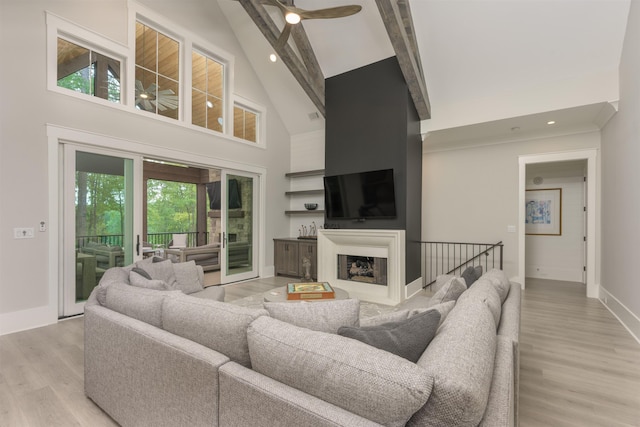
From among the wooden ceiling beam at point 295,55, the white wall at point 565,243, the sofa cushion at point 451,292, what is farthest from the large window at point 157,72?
the white wall at point 565,243

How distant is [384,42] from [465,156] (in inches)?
108

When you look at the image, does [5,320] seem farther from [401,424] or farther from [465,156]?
[465,156]

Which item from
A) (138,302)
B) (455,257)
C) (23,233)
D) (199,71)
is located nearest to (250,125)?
(199,71)

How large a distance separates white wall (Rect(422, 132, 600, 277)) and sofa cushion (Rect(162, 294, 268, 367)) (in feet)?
18.0

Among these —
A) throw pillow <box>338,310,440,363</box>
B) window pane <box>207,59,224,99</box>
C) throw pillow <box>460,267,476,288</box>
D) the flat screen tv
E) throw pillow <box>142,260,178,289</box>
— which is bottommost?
throw pillow <box>142,260,178,289</box>

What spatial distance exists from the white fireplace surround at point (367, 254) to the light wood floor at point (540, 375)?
67.1 inches

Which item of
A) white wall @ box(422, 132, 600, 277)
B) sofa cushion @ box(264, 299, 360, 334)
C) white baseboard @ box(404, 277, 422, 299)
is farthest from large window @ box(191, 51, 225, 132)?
sofa cushion @ box(264, 299, 360, 334)

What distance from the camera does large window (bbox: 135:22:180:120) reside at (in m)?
4.68

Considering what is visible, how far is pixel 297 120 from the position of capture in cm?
680

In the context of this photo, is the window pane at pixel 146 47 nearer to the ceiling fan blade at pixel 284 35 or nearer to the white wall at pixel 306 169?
the ceiling fan blade at pixel 284 35

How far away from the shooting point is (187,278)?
3488 mm

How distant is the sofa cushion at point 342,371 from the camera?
862 mm

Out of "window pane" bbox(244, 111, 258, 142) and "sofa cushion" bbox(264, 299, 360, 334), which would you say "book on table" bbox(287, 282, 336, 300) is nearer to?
"sofa cushion" bbox(264, 299, 360, 334)

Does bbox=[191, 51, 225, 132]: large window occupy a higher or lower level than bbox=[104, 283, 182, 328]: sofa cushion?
higher
